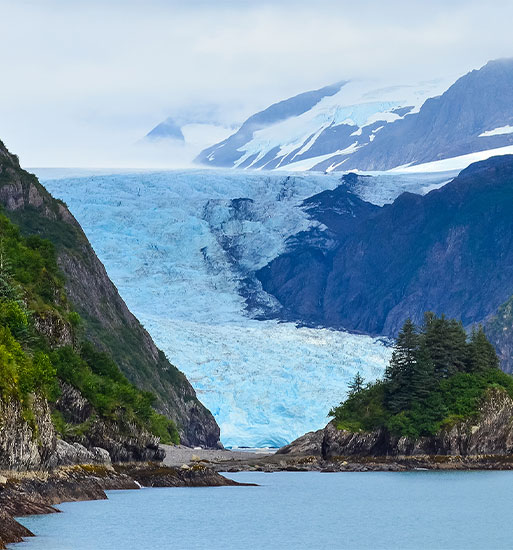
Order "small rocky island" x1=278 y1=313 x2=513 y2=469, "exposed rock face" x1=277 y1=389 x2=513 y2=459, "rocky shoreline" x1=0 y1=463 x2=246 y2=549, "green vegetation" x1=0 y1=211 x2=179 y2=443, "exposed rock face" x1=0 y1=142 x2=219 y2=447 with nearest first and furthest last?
"rocky shoreline" x1=0 y1=463 x2=246 y2=549
"green vegetation" x1=0 y1=211 x2=179 y2=443
"exposed rock face" x1=277 y1=389 x2=513 y2=459
"small rocky island" x1=278 y1=313 x2=513 y2=469
"exposed rock face" x1=0 y1=142 x2=219 y2=447

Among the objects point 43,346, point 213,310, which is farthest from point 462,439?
point 213,310

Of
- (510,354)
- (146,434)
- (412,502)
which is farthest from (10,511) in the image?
(510,354)

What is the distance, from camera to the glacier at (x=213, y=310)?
138 metres

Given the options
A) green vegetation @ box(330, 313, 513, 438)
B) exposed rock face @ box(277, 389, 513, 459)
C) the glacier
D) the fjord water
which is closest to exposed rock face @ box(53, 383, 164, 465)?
the fjord water

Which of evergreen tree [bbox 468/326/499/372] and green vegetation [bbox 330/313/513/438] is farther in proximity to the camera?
evergreen tree [bbox 468/326/499/372]

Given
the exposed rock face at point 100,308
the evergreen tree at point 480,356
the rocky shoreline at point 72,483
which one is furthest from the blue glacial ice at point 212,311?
the rocky shoreline at point 72,483

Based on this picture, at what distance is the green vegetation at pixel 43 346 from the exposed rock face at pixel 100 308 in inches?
1282

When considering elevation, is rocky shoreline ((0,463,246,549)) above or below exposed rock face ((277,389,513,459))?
above

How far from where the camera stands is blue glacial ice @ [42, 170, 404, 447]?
138 metres

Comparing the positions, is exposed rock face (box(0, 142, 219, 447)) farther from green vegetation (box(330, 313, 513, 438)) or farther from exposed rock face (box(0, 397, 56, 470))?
exposed rock face (box(0, 397, 56, 470))

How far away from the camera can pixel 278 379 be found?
456 ft

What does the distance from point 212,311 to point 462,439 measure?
269 feet

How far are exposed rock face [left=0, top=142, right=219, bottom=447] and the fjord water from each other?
43.8 metres

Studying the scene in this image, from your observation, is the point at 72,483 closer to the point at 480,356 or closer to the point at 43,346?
the point at 43,346
